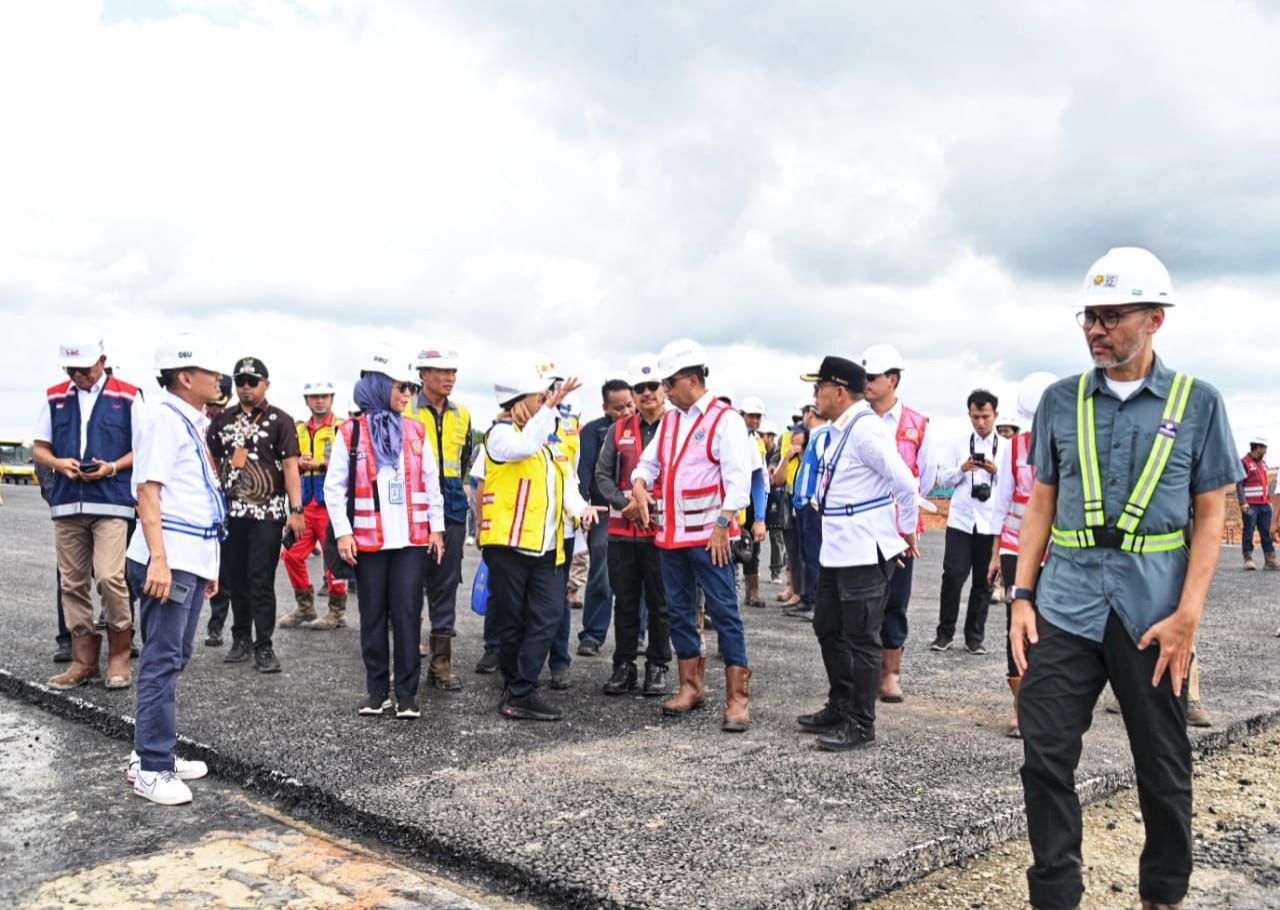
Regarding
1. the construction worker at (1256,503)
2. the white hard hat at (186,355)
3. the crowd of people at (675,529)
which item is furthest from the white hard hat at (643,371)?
the construction worker at (1256,503)

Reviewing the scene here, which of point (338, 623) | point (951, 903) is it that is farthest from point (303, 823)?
point (338, 623)

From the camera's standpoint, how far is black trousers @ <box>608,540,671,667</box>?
671cm

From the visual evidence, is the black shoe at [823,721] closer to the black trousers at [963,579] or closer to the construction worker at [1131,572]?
the construction worker at [1131,572]

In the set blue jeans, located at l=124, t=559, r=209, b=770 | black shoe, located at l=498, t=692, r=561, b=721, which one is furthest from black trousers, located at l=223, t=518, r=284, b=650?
blue jeans, located at l=124, t=559, r=209, b=770

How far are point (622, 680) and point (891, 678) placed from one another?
1691mm

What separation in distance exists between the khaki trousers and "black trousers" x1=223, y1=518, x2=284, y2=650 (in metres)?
0.72

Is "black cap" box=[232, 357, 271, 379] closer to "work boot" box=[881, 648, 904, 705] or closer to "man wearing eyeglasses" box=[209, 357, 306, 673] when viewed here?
"man wearing eyeglasses" box=[209, 357, 306, 673]

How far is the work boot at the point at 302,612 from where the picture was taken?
898 cm

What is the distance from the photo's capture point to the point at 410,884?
11.8 ft

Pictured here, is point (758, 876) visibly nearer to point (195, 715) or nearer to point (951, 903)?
point (951, 903)

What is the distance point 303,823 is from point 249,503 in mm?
3376

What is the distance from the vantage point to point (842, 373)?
18.3 feet

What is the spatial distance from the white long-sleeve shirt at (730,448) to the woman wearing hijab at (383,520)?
1490mm

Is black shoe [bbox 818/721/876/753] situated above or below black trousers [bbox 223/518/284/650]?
below
